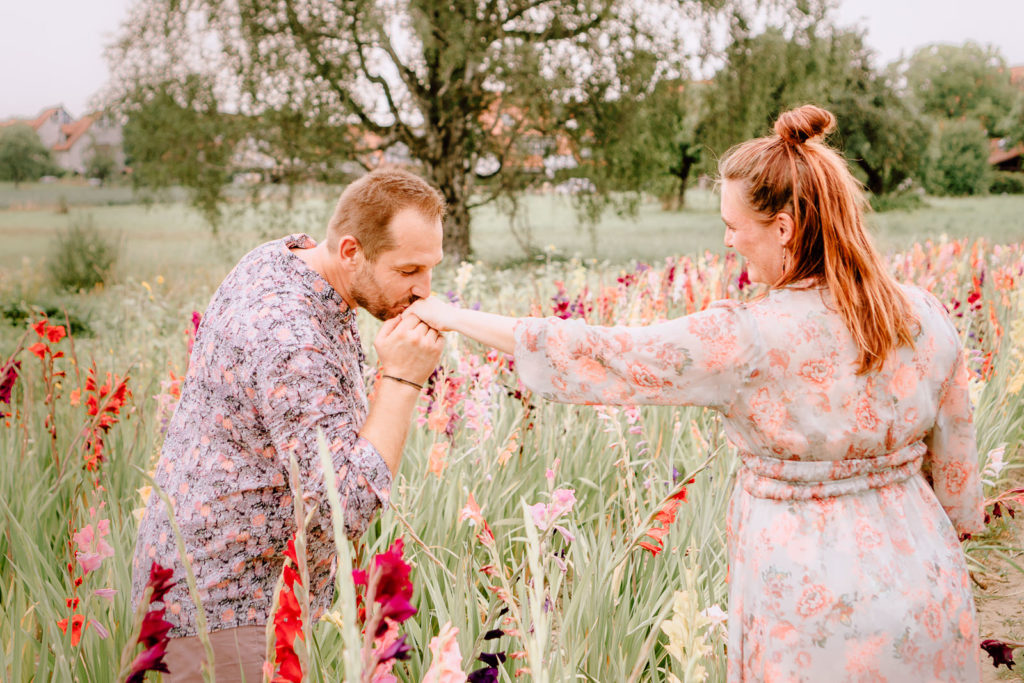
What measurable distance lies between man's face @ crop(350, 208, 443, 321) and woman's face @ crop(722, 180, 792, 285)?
0.66 meters

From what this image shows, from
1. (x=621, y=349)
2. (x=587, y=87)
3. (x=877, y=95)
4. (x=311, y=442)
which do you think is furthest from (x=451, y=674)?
(x=877, y=95)

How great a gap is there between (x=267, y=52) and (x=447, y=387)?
34.6 ft

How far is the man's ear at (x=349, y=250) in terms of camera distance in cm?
181

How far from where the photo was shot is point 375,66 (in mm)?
12867

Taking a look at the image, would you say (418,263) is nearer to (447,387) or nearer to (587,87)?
(447,387)

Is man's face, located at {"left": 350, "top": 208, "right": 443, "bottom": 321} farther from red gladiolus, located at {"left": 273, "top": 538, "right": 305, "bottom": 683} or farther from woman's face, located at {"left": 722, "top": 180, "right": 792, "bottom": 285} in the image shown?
red gladiolus, located at {"left": 273, "top": 538, "right": 305, "bottom": 683}

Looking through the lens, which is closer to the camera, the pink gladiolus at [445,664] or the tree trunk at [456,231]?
the pink gladiolus at [445,664]

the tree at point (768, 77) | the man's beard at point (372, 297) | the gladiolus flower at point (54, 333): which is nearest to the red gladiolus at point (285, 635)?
the man's beard at point (372, 297)

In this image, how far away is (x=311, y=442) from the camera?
4.93 ft

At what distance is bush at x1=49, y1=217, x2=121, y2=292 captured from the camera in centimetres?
1308

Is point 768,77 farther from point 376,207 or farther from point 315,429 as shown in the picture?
point 315,429

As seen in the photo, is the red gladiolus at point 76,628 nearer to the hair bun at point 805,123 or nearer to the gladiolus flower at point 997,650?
the hair bun at point 805,123

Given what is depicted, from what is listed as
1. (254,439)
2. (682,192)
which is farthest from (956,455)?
(682,192)

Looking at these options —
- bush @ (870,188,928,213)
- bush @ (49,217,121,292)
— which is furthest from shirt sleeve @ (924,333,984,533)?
bush @ (870,188,928,213)
